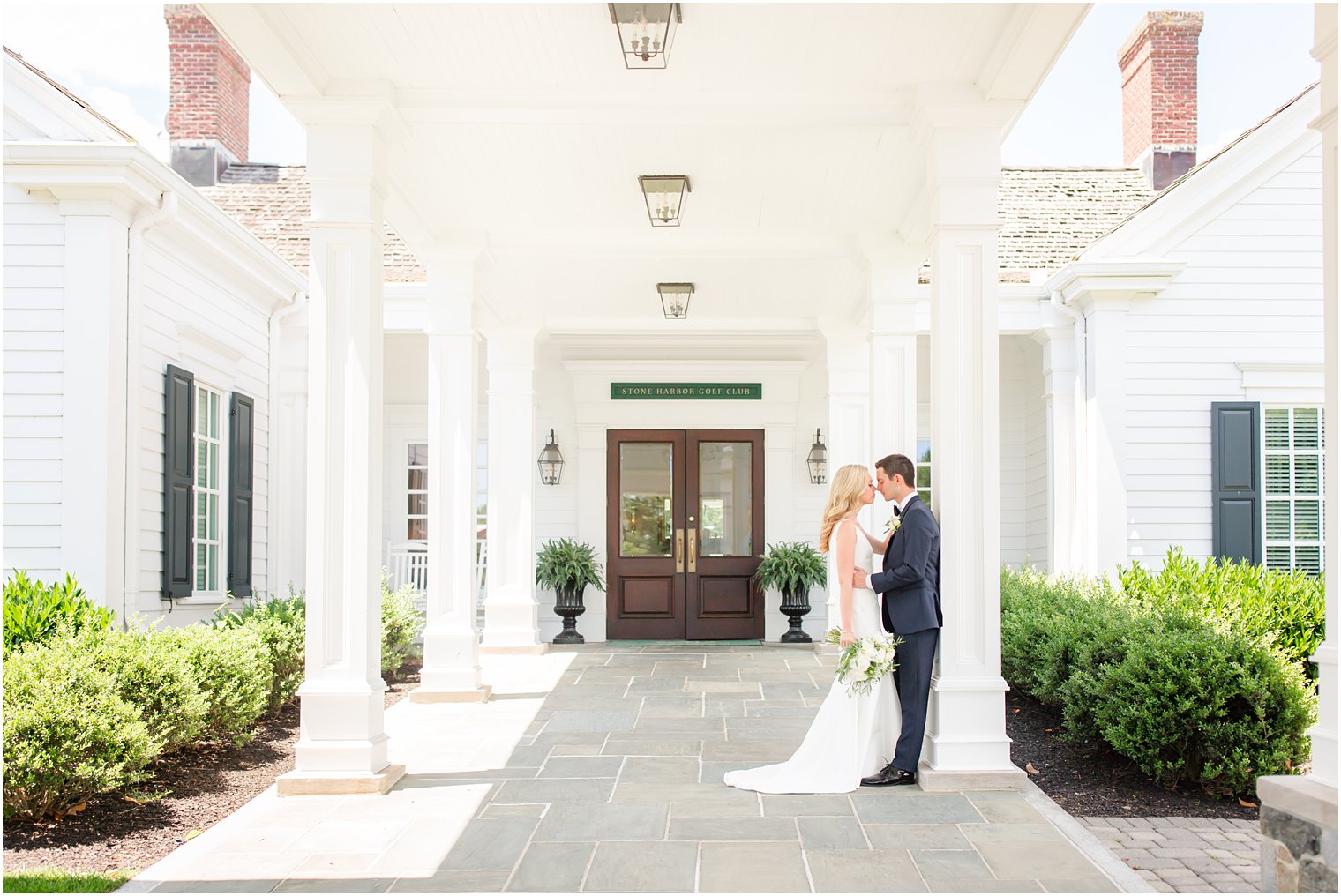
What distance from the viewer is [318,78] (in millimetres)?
5723

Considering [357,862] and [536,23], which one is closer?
[357,862]

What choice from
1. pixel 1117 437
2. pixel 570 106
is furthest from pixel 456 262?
pixel 1117 437

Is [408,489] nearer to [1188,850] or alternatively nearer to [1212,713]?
[1212,713]

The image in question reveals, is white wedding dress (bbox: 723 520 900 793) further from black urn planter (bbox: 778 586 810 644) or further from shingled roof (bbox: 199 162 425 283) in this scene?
shingled roof (bbox: 199 162 425 283)

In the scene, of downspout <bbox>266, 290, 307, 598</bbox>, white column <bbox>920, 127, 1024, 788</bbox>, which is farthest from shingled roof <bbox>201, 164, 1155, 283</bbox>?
white column <bbox>920, 127, 1024, 788</bbox>

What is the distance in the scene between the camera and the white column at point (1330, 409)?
10.9 feet

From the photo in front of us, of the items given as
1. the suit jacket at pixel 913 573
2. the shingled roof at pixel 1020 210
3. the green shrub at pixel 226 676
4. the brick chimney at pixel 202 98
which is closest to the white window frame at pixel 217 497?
the green shrub at pixel 226 676

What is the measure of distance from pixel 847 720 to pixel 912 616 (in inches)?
23.4

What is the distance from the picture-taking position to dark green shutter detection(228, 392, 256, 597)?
1034 cm

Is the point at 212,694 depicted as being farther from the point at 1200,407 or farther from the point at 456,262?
the point at 1200,407

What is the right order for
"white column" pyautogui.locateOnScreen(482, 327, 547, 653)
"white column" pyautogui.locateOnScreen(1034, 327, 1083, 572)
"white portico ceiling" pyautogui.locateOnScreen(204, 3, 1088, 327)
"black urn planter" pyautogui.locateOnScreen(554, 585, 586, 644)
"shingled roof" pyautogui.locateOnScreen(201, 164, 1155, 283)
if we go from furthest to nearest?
1. "black urn planter" pyautogui.locateOnScreen(554, 585, 586, 644)
2. "shingled roof" pyautogui.locateOnScreen(201, 164, 1155, 283)
3. "white column" pyautogui.locateOnScreen(1034, 327, 1083, 572)
4. "white column" pyautogui.locateOnScreen(482, 327, 547, 653)
5. "white portico ceiling" pyautogui.locateOnScreen(204, 3, 1088, 327)

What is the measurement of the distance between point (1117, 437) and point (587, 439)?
6160 millimetres

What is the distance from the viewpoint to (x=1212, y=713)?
553cm

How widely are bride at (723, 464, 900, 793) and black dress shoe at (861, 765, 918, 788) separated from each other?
0.07m
